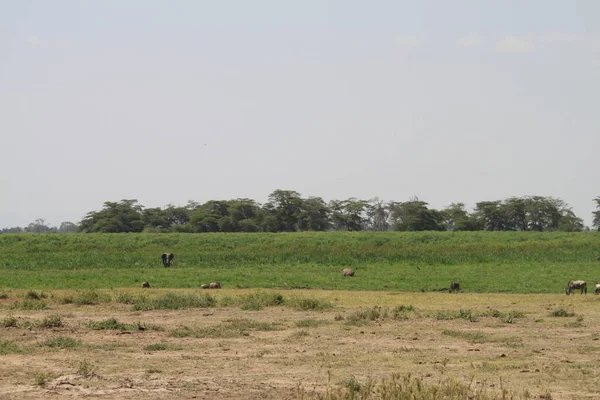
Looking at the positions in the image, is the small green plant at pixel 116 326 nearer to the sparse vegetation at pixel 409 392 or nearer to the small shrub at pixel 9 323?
the small shrub at pixel 9 323

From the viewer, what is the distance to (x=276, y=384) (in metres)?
12.6

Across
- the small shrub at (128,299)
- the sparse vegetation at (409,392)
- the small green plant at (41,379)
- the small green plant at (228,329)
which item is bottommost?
the sparse vegetation at (409,392)

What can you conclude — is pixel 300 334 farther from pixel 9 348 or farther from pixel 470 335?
pixel 9 348

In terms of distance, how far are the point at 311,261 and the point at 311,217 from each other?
50180mm

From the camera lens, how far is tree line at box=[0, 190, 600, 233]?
9188 centimetres

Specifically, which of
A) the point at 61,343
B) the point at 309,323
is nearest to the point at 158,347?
the point at 61,343

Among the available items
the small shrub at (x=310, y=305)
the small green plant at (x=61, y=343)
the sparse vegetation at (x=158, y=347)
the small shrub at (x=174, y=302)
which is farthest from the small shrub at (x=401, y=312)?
the small green plant at (x=61, y=343)

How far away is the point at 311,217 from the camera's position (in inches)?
3718

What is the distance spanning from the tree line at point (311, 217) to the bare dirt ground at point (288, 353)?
225ft

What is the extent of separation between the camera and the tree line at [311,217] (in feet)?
301

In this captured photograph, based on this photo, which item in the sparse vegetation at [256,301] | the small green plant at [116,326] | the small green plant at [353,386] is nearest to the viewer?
the small green plant at [353,386]

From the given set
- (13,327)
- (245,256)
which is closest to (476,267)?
(245,256)

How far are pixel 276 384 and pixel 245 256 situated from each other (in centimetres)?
3428

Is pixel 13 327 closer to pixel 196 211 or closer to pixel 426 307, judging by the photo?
pixel 426 307
